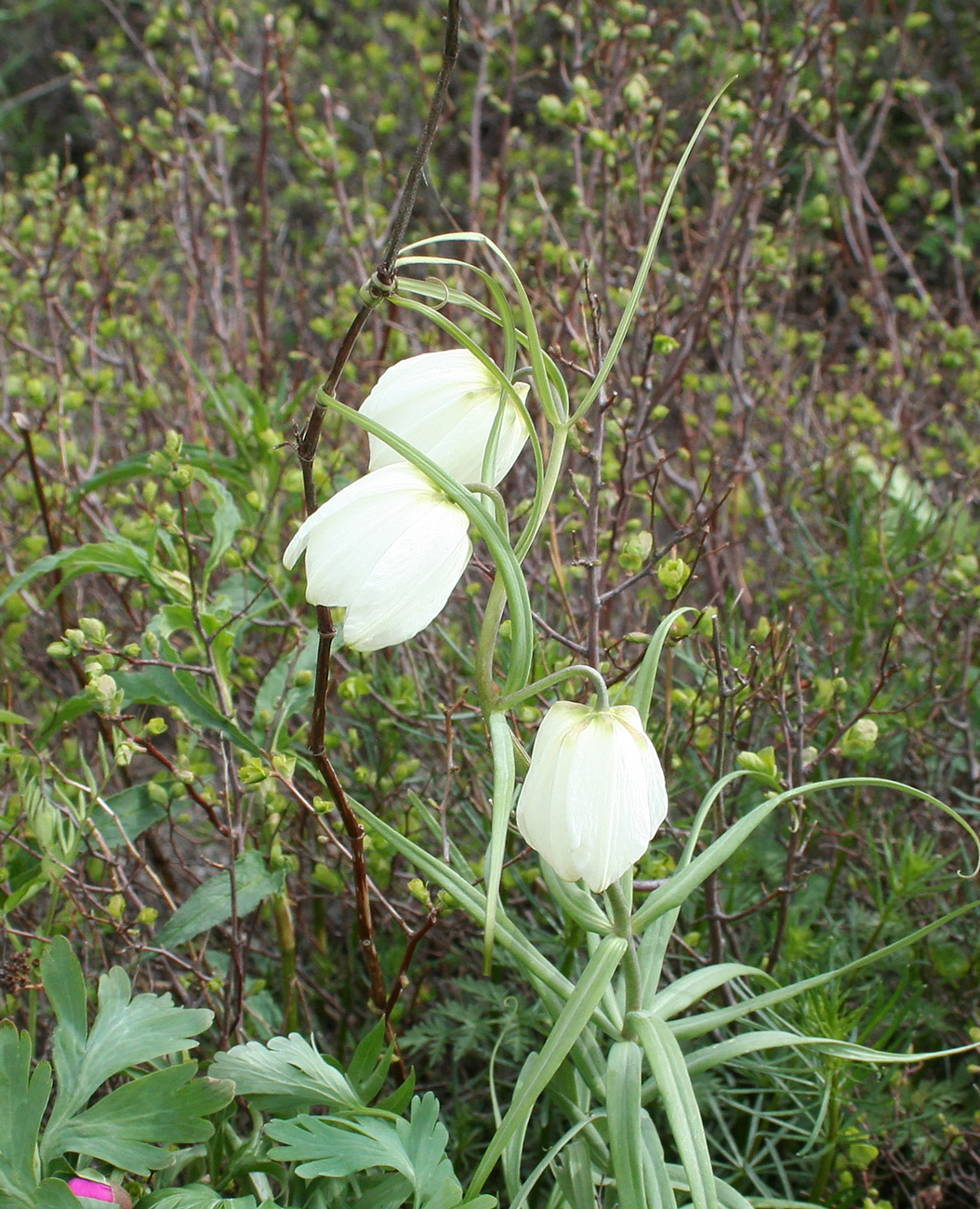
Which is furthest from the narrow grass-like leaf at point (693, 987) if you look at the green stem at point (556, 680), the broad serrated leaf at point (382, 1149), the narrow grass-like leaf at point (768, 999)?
the green stem at point (556, 680)

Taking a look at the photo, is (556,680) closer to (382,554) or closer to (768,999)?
(382,554)

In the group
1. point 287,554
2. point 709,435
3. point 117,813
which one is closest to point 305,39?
point 709,435

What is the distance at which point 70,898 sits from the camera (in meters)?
1.06

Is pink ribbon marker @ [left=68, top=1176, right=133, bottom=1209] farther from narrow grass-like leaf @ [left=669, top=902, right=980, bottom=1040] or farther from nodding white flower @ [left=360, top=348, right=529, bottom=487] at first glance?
nodding white flower @ [left=360, top=348, right=529, bottom=487]

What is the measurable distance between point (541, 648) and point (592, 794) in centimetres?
54

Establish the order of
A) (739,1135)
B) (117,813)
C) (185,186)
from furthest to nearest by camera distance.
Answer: (185,186) < (739,1135) < (117,813)

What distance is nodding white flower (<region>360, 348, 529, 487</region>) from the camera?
2.44ft

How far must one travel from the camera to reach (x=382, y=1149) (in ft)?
2.60

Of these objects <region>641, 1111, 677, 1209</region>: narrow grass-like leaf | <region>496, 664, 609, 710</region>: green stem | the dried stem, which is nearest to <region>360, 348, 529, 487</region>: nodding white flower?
the dried stem

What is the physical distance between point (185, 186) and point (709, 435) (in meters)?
1.27

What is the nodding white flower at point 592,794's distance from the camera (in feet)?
2.21

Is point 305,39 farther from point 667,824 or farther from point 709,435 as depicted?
point 667,824

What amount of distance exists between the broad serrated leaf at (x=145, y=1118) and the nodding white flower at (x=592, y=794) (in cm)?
33

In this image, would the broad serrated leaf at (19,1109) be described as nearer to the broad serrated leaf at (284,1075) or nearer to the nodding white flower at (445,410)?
the broad serrated leaf at (284,1075)
